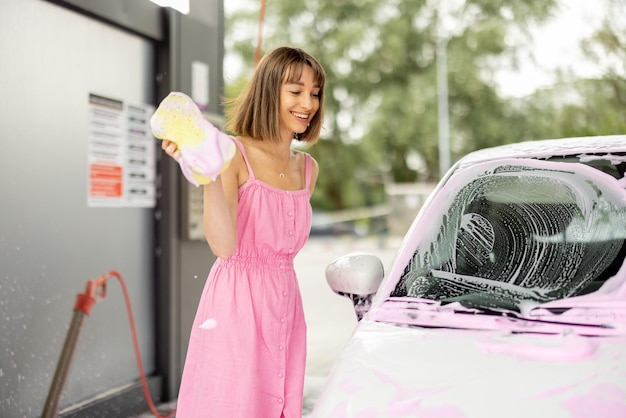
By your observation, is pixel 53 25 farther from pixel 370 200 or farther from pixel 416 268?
pixel 370 200

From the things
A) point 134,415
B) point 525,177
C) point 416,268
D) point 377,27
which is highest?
point 377,27

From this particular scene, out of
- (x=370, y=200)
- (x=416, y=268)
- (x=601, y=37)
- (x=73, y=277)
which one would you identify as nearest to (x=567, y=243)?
(x=416, y=268)

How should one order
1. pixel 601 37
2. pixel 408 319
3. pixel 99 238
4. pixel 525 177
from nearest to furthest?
pixel 408 319, pixel 525 177, pixel 99 238, pixel 601 37

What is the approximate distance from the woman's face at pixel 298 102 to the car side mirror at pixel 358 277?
1.52 ft

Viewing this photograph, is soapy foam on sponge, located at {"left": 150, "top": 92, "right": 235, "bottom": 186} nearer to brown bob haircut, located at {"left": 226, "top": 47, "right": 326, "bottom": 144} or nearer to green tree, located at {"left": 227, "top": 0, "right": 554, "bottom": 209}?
brown bob haircut, located at {"left": 226, "top": 47, "right": 326, "bottom": 144}

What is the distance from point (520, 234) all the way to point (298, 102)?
2.66 ft

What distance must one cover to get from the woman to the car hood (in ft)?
1.38

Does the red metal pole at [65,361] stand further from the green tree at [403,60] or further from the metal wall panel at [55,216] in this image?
the green tree at [403,60]

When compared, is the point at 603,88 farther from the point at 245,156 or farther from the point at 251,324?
the point at 251,324

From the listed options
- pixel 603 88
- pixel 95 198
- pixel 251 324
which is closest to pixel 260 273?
pixel 251 324

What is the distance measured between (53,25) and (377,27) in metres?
23.3

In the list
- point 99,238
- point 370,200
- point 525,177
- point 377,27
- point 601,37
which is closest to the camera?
point 525,177

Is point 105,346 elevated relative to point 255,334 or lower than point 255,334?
lower

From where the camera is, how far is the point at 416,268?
2.53 m
